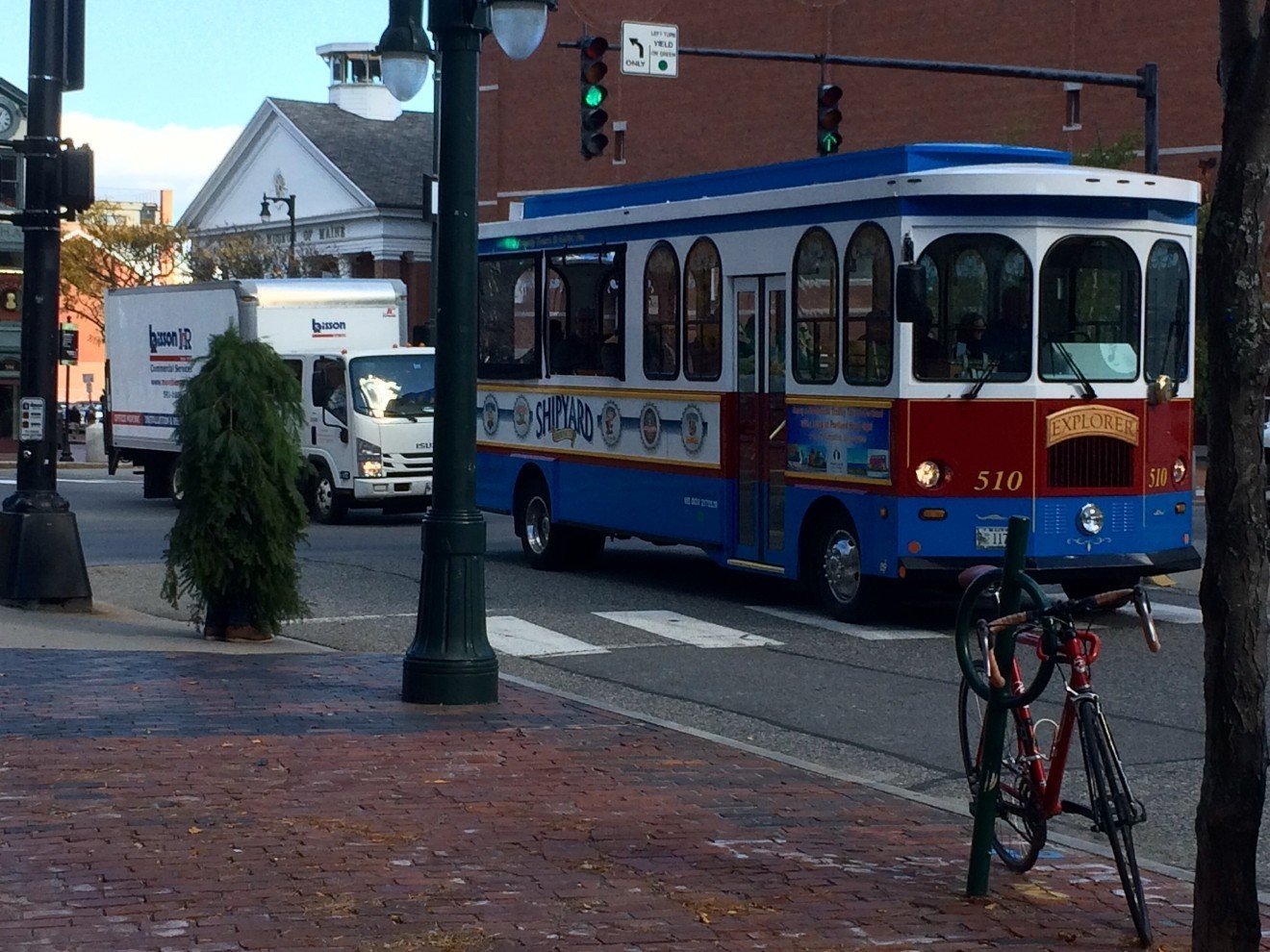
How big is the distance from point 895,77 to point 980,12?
12.0 feet

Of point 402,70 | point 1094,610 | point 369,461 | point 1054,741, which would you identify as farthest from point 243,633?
point 369,461

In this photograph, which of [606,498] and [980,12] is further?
[980,12]

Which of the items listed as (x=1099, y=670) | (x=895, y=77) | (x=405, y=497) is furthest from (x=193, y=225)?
(x=1099, y=670)

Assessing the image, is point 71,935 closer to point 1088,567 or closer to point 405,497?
point 1088,567

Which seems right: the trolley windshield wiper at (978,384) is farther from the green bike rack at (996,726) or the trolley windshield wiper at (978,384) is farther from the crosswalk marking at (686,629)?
the green bike rack at (996,726)

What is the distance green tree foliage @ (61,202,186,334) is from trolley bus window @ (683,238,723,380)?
5540 cm

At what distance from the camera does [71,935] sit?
5832 millimetres

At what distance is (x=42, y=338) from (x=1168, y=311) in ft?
26.7

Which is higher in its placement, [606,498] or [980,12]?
[980,12]

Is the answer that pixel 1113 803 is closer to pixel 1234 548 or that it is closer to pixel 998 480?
pixel 1234 548

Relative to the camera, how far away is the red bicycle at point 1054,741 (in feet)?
19.5

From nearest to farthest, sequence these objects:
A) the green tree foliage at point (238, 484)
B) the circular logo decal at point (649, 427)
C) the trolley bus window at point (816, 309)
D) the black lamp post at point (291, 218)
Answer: the green tree foliage at point (238, 484) → the trolley bus window at point (816, 309) → the circular logo decal at point (649, 427) → the black lamp post at point (291, 218)

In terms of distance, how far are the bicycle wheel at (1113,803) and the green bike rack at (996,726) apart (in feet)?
1.17

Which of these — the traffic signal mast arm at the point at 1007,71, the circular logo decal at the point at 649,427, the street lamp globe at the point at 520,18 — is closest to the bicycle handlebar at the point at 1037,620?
the street lamp globe at the point at 520,18
